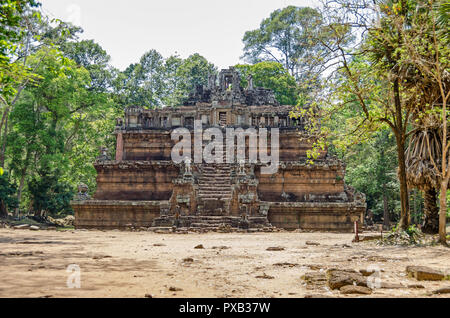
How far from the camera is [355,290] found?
17.6ft

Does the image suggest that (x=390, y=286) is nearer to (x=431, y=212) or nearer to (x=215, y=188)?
(x=431, y=212)

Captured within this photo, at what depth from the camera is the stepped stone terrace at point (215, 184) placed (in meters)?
21.4

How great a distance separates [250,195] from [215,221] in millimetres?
2392

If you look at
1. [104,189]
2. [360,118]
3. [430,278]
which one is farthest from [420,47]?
[104,189]

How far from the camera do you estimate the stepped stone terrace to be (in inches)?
843

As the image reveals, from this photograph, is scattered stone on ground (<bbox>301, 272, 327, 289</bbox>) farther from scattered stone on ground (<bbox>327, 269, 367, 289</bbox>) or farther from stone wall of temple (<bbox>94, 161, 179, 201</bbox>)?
stone wall of temple (<bbox>94, 161, 179, 201</bbox>)

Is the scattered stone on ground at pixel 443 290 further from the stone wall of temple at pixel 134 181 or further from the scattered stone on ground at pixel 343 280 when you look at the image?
the stone wall of temple at pixel 134 181

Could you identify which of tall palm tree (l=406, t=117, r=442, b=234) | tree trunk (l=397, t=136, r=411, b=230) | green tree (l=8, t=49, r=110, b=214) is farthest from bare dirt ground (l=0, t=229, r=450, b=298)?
green tree (l=8, t=49, r=110, b=214)

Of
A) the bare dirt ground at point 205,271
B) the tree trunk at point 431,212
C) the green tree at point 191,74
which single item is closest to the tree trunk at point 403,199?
the bare dirt ground at point 205,271

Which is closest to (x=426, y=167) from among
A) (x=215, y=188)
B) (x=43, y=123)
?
(x=215, y=188)

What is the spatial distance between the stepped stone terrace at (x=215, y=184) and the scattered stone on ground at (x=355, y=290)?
38.6ft

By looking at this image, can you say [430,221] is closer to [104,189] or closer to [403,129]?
[403,129]

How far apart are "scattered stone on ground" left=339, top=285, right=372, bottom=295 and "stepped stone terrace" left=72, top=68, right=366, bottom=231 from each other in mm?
11768

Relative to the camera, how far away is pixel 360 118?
50.3 ft
